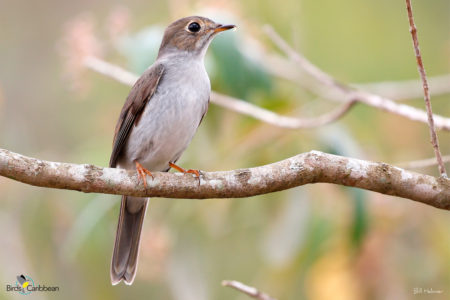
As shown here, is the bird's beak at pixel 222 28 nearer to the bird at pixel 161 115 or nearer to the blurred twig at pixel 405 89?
the bird at pixel 161 115

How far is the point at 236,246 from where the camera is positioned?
282 inches

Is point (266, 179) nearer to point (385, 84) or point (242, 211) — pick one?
point (385, 84)

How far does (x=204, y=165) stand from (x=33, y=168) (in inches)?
76.1

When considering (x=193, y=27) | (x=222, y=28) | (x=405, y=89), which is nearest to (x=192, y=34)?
(x=193, y=27)

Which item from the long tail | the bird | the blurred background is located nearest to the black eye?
the bird

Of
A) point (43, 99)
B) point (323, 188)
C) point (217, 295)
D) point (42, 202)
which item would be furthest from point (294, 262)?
point (43, 99)

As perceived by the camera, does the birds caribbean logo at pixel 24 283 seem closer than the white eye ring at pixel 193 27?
No

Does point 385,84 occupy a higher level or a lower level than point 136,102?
higher

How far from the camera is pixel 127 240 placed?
16.0 ft

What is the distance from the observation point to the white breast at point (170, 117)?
4477mm

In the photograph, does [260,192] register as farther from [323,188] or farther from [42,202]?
[42,202]

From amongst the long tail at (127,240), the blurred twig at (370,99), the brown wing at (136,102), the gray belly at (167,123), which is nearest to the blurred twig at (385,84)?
the blurred twig at (370,99)

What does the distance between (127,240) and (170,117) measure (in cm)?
105

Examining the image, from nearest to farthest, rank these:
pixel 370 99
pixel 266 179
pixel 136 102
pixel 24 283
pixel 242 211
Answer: pixel 266 179 → pixel 370 99 → pixel 136 102 → pixel 24 283 → pixel 242 211
